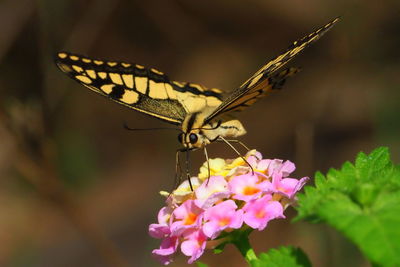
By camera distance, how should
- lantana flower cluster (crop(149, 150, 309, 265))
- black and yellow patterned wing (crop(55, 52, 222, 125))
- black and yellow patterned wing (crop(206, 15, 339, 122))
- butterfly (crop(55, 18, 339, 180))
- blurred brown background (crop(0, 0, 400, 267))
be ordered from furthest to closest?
1. blurred brown background (crop(0, 0, 400, 267))
2. black and yellow patterned wing (crop(55, 52, 222, 125))
3. butterfly (crop(55, 18, 339, 180))
4. black and yellow patterned wing (crop(206, 15, 339, 122))
5. lantana flower cluster (crop(149, 150, 309, 265))

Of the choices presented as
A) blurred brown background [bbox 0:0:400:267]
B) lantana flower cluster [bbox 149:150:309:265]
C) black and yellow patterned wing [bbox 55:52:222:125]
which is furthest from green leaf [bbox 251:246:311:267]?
blurred brown background [bbox 0:0:400:267]

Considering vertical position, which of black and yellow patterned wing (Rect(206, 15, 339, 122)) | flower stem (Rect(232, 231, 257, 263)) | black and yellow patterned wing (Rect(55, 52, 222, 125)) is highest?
black and yellow patterned wing (Rect(55, 52, 222, 125))

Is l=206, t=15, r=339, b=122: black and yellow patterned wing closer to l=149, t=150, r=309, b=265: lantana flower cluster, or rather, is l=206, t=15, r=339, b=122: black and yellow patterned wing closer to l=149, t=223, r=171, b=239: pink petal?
l=149, t=150, r=309, b=265: lantana flower cluster

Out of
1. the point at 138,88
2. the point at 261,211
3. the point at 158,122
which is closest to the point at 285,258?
the point at 261,211

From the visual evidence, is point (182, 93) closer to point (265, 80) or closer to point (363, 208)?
point (265, 80)

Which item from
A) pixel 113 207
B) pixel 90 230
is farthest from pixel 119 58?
pixel 90 230

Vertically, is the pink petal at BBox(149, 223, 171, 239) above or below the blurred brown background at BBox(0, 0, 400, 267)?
below

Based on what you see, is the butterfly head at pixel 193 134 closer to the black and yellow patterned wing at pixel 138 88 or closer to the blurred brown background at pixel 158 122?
the black and yellow patterned wing at pixel 138 88
